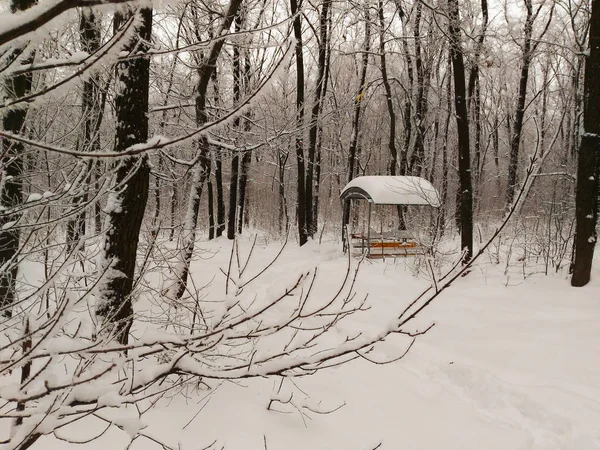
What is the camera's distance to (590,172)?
22.9ft

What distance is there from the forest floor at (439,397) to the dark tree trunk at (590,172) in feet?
1.96

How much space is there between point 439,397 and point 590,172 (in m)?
5.22

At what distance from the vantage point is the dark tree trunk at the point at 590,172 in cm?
693

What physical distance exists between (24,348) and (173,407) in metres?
2.56

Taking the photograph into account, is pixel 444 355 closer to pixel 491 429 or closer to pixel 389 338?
pixel 389 338

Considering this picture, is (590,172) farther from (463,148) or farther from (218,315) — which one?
(218,315)

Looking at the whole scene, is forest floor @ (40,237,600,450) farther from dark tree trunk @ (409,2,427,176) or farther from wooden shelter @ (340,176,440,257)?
dark tree trunk @ (409,2,427,176)

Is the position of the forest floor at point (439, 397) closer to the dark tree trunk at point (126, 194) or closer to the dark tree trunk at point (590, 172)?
the dark tree trunk at point (590, 172)

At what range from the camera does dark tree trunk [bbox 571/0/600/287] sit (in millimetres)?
6930

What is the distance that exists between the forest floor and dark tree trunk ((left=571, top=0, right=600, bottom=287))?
0.60 m

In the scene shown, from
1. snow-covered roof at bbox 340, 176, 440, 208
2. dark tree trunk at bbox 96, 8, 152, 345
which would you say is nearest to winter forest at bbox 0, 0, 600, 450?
dark tree trunk at bbox 96, 8, 152, 345

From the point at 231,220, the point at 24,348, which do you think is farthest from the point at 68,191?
the point at 231,220

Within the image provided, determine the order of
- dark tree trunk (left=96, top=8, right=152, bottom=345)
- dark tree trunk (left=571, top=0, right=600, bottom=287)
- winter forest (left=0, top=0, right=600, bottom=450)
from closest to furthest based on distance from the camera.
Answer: winter forest (left=0, top=0, right=600, bottom=450) → dark tree trunk (left=96, top=8, right=152, bottom=345) → dark tree trunk (left=571, top=0, right=600, bottom=287)

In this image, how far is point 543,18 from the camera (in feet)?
60.4
